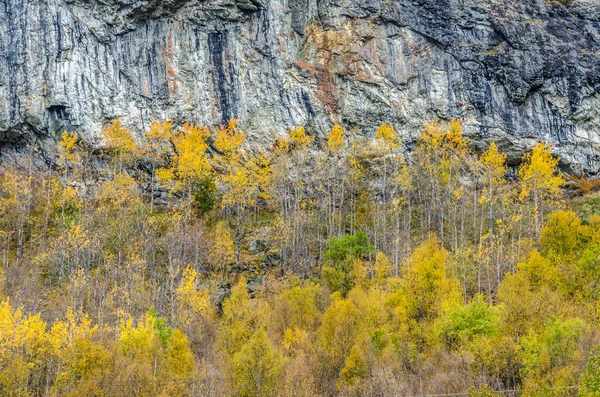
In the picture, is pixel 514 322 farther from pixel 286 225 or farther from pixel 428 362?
pixel 286 225

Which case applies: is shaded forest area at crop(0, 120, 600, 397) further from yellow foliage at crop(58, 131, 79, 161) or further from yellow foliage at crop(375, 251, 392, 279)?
yellow foliage at crop(58, 131, 79, 161)

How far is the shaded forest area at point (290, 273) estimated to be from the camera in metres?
25.9

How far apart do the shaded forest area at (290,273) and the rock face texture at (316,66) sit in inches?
124

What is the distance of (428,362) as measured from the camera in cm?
2825

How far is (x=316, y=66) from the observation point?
5803cm

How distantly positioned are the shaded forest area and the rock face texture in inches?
124

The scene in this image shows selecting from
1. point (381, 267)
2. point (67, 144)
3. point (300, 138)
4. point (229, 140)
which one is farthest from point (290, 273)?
point (67, 144)

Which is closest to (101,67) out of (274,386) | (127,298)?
(127,298)

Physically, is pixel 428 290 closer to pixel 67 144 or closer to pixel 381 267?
pixel 381 267

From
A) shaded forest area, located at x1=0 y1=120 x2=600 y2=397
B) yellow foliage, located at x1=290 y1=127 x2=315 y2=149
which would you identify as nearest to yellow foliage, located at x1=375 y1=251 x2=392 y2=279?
shaded forest area, located at x1=0 y1=120 x2=600 y2=397

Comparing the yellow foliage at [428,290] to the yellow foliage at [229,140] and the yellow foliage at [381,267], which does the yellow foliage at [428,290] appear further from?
the yellow foliage at [229,140]

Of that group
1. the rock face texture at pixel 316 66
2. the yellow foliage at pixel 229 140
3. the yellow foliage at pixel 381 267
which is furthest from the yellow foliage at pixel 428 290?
the rock face texture at pixel 316 66

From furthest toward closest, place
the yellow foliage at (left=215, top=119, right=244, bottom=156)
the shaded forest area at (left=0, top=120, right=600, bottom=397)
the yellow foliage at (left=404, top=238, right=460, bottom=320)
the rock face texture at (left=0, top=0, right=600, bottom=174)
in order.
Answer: the rock face texture at (left=0, top=0, right=600, bottom=174), the yellow foliage at (left=215, top=119, right=244, bottom=156), the yellow foliage at (left=404, top=238, right=460, bottom=320), the shaded forest area at (left=0, top=120, right=600, bottom=397)

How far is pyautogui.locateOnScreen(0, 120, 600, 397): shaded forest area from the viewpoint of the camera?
84.9 ft
